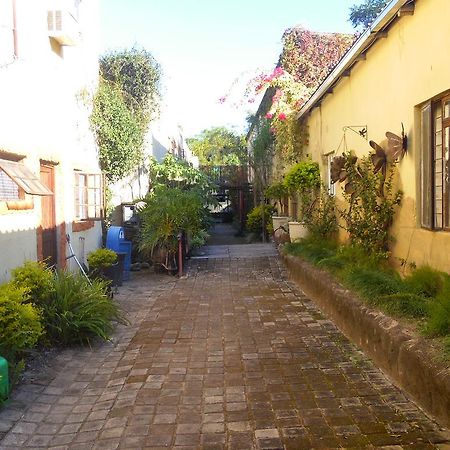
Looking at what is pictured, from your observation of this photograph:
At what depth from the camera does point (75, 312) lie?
18.7 feet

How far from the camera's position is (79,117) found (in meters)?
9.58

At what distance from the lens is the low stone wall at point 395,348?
3.36 meters

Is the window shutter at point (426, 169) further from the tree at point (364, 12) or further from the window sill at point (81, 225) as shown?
the tree at point (364, 12)

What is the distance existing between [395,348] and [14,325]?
3235 mm

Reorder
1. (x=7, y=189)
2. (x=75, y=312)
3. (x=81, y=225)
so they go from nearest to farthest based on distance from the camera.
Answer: (x=75, y=312) → (x=7, y=189) → (x=81, y=225)

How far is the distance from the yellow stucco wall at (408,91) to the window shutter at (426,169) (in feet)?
0.20

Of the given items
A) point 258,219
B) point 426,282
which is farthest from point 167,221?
point 258,219

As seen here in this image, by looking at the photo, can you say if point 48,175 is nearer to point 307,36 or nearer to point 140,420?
point 140,420

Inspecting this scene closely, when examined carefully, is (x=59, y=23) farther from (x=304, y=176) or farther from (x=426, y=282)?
(x=426, y=282)

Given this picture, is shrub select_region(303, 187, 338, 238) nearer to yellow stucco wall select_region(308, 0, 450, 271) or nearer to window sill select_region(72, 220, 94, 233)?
yellow stucco wall select_region(308, 0, 450, 271)

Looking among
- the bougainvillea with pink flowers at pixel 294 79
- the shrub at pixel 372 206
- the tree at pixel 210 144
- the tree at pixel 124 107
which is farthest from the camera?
the tree at pixel 210 144

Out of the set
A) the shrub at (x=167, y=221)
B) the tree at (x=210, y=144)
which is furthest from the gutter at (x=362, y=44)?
the tree at (x=210, y=144)

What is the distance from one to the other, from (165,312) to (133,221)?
5.36 m

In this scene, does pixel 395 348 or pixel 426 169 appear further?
pixel 426 169
